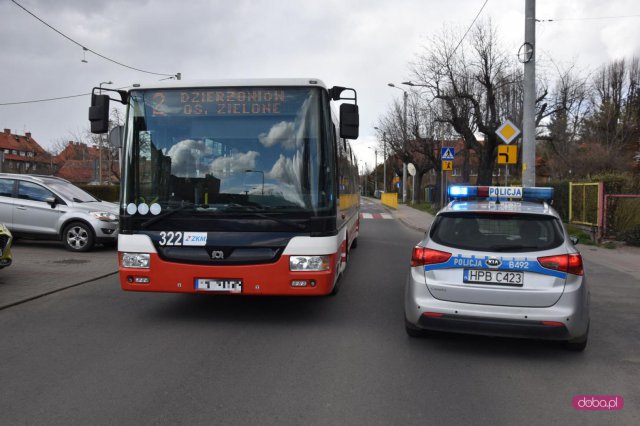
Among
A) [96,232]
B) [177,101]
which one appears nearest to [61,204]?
[96,232]

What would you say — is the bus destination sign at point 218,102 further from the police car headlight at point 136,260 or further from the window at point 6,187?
the window at point 6,187

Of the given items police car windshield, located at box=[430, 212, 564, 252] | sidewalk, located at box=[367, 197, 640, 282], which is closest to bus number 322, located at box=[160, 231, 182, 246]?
police car windshield, located at box=[430, 212, 564, 252]

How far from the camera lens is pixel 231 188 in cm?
555

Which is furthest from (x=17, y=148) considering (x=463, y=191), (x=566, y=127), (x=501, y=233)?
(x=501, y=233)

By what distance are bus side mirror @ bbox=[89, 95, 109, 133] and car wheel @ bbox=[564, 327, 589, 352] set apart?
17.6 feet

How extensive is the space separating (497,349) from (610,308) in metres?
2.87

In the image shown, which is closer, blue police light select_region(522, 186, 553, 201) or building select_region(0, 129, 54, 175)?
blue police light select_region(522, 186, 553, 201)

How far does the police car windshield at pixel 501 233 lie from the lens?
479cm

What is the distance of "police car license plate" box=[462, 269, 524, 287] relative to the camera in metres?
4.63

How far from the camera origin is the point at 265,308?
21.9ft

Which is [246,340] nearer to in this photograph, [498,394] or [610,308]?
[498,394]

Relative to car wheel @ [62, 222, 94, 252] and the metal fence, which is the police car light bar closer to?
car wheel @ [62, 222, 94, 252]

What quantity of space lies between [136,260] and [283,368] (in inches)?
87.7

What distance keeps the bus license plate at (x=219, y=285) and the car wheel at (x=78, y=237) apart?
23.5 feet
